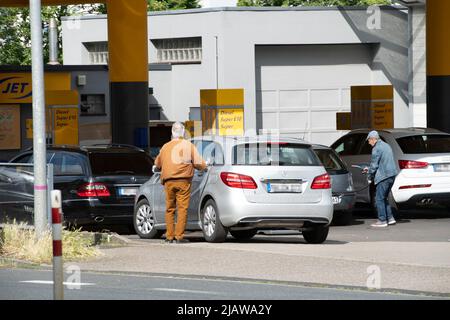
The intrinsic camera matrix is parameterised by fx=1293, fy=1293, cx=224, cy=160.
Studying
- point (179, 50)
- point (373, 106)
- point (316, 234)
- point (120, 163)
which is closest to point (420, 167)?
point (316, 234)

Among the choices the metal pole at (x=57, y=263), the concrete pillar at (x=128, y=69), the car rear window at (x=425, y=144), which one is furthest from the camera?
the concrete pillar at (x=128, y=69)

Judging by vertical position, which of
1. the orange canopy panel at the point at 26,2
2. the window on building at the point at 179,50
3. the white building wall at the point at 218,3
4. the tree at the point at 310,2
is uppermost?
the white building wall at the point at 218,3

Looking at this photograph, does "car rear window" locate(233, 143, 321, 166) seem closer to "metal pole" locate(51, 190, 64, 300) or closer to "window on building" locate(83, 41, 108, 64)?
Result: "metal pole" locate(51, 190, 64, 300)

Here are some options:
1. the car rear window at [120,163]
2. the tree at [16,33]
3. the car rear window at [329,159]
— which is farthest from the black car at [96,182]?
the tree at [16,33]

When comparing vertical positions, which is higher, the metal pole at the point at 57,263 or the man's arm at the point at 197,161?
the man's arm at the point at 197,161

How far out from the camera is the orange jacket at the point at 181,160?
58.9ft

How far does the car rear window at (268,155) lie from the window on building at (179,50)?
28.1m

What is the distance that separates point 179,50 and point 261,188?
97.6 ft

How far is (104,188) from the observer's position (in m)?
20.9

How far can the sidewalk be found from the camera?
1409 centimetres

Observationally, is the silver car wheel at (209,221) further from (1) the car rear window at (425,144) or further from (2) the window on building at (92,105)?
(2) the window on building at (92,105)

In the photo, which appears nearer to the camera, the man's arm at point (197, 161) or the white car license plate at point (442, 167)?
the man's arm at point (197, 161)

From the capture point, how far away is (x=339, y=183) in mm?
22531

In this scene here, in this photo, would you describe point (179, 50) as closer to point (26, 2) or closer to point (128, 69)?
point (26, 2)
